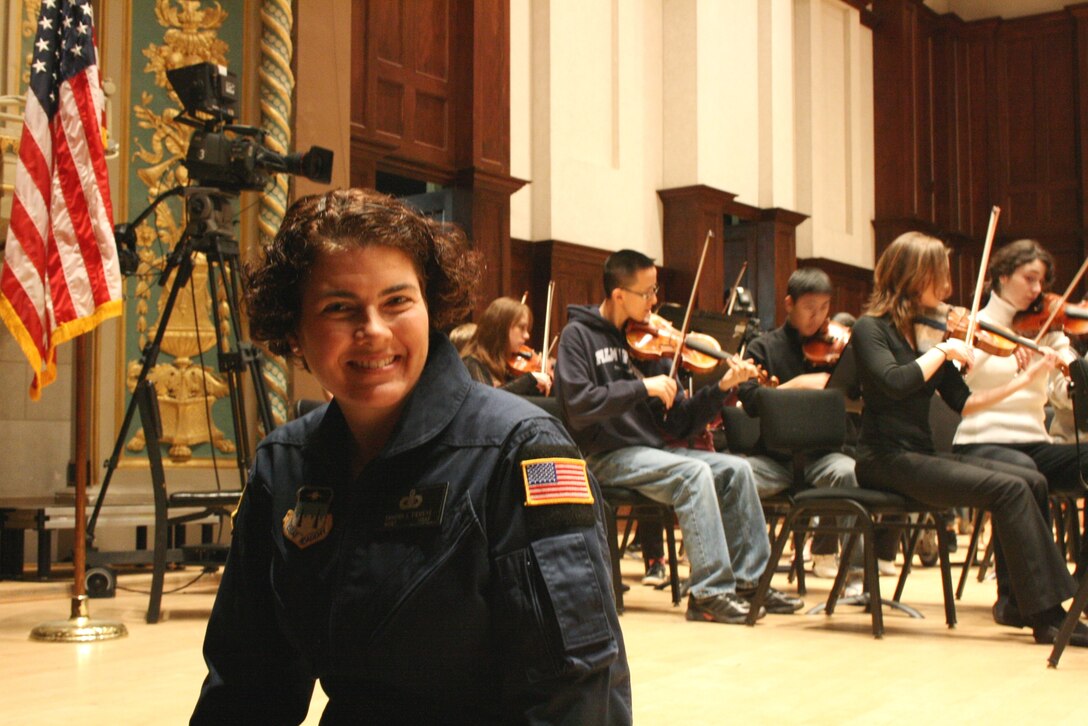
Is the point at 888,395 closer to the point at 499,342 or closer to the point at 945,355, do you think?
the point at 945,355

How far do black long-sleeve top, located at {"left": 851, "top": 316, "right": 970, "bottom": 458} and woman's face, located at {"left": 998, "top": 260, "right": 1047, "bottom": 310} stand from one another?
1.98 feet

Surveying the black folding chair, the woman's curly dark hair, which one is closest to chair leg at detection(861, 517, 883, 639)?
the black folding chair

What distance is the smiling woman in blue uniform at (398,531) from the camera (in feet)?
4.01

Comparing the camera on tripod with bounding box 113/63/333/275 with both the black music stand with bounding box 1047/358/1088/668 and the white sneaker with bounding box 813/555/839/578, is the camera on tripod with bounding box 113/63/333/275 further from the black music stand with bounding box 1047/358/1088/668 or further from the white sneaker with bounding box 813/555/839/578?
the white sneaker with bounding box 813/555/839/578

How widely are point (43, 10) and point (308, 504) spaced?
296 cm

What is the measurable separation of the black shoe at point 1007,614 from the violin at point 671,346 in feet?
4.34

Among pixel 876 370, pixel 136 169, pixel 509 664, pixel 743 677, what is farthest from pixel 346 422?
pixel 136 169

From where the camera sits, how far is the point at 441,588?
125cm

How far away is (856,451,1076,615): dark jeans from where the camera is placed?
367 cm

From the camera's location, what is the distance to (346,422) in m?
1.43

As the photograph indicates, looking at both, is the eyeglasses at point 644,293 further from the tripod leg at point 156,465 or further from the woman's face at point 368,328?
the woman's face at point 368,328

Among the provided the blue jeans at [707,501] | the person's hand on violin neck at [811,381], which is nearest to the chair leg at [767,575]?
Result: the blue jeans at [707,501]

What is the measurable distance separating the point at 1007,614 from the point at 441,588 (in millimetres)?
3231

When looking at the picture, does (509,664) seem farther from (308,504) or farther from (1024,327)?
(1024,327)
